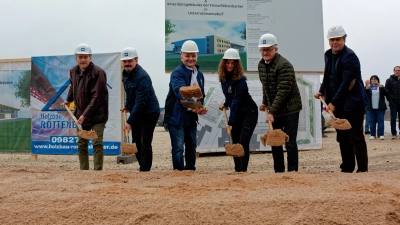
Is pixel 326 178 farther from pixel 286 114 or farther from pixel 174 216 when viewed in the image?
pixel 174 216

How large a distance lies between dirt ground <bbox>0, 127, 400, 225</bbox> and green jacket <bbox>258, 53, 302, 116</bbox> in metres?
1.13

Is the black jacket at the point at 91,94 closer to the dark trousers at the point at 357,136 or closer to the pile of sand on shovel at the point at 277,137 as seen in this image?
the pile of sand on shovel at the point at 277,137

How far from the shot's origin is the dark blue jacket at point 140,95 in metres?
5.99

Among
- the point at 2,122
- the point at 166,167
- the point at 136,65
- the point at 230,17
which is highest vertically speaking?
the point at 230,17

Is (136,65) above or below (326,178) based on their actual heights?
above

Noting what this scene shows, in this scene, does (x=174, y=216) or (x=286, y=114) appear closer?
(x=174, y=216)

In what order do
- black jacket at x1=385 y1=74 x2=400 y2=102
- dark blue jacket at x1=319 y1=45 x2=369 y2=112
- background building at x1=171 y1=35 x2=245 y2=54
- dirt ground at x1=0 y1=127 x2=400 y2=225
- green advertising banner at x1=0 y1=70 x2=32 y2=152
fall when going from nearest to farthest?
dirt ground at x1=0 y1=127 x2=400 y2=225 < dark blue jacket at x1=319 y1=45 x2=369 y2=112 < green advertising banner at x1=0 y1=70 x2=32 y2=152 < background building at x1=171 y1=35 x2=245 y2=54 < black jacket at x1=385 y1=74 x2=400 y2=102

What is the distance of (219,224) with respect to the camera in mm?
2973

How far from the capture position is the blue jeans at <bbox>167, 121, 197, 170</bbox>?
5.73m

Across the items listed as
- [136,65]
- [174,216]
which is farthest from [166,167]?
[174,216]

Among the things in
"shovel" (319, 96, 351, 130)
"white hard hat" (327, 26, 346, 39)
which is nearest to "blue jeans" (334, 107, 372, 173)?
"shovel" (319, 96, 351, 130)

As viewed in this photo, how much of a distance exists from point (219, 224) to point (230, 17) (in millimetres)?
7708

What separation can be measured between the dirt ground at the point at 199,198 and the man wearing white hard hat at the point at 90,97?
128 cm

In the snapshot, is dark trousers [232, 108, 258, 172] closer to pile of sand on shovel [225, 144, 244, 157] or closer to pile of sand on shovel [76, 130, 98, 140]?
pile of sand on shovel [225, 144, 244, 157]
